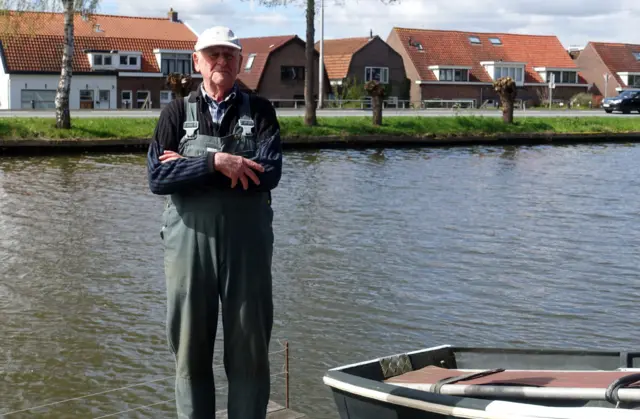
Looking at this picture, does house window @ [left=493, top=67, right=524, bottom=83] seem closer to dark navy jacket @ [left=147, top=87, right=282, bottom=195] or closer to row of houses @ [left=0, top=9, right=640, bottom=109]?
row of houses @ [left=0, top=9, right=640, bottom=109]

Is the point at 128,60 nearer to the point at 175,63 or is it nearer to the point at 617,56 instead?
the point at 175,63

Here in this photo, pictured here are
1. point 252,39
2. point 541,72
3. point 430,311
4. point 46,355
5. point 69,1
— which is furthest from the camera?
Result: point 541,72

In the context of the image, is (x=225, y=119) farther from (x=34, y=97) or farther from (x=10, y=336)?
(x=34, y=97)

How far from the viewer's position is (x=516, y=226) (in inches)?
664

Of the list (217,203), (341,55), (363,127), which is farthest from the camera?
(341,55)

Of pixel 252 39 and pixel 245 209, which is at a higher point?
pixel 252 39

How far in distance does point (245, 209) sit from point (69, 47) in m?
27.0

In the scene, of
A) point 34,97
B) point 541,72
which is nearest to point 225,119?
point 34,97

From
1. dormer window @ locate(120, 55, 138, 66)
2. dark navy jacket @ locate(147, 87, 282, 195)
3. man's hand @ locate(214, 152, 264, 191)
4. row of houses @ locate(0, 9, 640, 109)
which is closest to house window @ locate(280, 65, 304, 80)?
row of houses @ locate(0, 9, 640, 109)

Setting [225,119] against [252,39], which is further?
[252,39]

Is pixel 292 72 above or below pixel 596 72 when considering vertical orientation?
below

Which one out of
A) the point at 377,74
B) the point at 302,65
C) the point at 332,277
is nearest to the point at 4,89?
the point at 302,65

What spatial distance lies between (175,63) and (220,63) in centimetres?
5876

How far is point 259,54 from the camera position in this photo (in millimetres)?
65875
